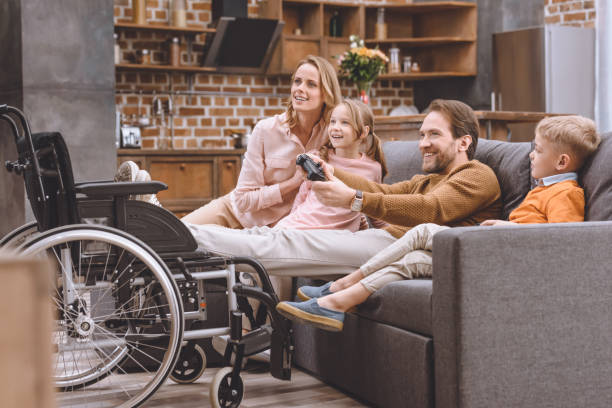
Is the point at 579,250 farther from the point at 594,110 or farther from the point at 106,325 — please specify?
the point at 594,110

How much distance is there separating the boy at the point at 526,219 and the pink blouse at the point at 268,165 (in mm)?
800

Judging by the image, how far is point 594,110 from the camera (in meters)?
6.98

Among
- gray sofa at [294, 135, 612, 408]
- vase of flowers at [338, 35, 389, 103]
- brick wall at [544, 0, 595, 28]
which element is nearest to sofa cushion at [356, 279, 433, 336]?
gray sofa at [294, 135, 612, 408]

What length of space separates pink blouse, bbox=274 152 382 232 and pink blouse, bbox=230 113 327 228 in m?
0.11

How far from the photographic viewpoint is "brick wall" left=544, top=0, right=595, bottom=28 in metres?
7.20

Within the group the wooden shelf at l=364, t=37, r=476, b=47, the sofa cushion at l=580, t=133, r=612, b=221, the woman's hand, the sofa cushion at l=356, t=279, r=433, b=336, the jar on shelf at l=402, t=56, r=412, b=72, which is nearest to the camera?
the sofa cushion at l=356, t=279, r=433, b=336

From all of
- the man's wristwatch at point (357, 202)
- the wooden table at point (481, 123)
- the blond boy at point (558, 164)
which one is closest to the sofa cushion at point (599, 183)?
the blond boy at point (558, 164)

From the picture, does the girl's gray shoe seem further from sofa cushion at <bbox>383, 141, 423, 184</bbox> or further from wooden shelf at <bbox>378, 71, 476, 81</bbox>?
wooden shelf at <bbox>378, 71, 476, 81</bbox>

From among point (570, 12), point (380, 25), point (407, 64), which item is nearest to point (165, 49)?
point (380, 25)

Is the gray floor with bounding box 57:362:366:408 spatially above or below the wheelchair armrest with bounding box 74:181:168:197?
below

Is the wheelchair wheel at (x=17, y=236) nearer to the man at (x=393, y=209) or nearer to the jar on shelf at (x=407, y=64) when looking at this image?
the man at (x=393, y=209)

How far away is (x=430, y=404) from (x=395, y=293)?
0.33 meters

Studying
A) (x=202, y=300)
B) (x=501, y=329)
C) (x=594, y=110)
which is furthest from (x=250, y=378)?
(x=594, y=110)

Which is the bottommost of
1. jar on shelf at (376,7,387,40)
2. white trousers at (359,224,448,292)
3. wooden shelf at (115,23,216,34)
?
white trousers at (359,224,448,292)
